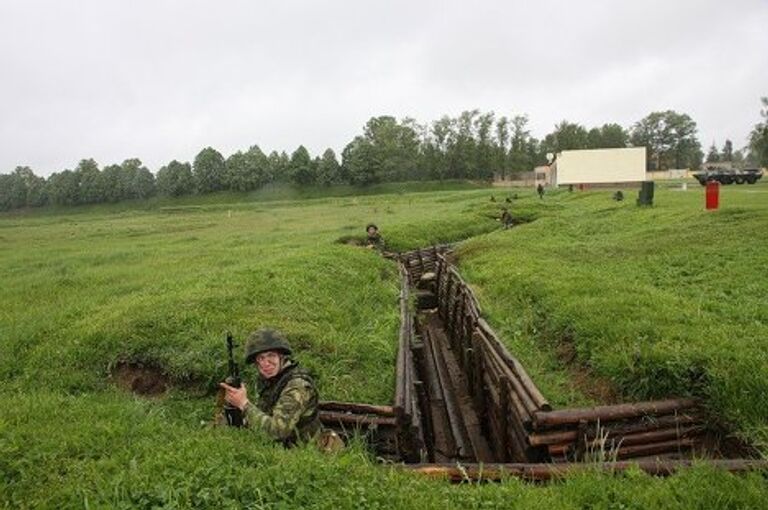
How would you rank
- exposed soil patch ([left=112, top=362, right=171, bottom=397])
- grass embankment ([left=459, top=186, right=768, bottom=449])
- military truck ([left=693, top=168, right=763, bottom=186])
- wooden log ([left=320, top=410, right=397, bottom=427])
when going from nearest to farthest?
wooden log ([left=320, top=410, right=397, bottom=427]) → grass embankment ([left=459, top=186, right=768, bottom=449]) → exposed soil patch ([left=112, top=362, right=171, bottom=397]) → military truck ([left=693, top=168, right=763, bottom=186])

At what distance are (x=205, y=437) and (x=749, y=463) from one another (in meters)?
4.76

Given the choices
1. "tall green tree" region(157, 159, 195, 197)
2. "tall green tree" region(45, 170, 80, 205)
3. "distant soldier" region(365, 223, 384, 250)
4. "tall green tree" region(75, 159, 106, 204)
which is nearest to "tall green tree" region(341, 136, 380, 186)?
"tall green tree" region(157, 159, 195, 197)

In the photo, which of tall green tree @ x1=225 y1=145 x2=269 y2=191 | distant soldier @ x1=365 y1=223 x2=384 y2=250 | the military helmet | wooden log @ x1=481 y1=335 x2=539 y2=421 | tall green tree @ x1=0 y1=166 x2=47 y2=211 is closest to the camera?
the military helmet

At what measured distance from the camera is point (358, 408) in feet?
22.2

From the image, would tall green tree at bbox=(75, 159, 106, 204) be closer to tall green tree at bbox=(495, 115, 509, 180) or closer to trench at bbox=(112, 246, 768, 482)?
tall green tree at bbox=(495, 115, 509, 180)

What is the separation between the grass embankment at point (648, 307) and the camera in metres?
7.11

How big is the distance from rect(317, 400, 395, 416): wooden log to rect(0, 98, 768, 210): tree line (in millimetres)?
81451

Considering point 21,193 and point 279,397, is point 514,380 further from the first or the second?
point 21,193

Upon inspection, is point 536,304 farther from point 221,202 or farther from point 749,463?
point 221,202

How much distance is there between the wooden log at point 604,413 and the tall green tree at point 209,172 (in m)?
92.6

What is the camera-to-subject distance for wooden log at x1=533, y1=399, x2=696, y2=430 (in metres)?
6.34

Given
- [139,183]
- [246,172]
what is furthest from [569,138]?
[139,183]

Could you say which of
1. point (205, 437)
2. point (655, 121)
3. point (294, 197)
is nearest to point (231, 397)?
point (205, 437)

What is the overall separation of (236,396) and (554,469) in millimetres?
3025
